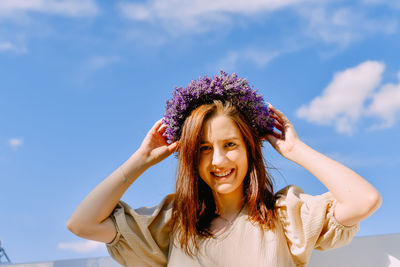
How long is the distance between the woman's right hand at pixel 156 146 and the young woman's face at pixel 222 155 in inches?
9.8

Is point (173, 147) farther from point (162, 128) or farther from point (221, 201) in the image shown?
point (221, 201)

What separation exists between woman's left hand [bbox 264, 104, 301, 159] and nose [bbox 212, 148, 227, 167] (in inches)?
13.2

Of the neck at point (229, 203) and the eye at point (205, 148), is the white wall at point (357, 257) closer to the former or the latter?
the neck at point (229, 203)

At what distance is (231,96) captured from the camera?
230 centimetres

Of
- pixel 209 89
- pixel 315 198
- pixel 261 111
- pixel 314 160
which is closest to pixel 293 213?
pixel 315 198

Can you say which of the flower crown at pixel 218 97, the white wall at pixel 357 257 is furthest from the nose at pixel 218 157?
the white wall at pixel 357 257

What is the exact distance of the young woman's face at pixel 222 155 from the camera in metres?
2.19

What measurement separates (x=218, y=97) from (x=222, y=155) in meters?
0.31

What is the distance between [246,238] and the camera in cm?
218

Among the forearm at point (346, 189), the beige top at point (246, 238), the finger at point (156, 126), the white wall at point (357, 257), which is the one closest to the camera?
the forearm at point (346, 189)

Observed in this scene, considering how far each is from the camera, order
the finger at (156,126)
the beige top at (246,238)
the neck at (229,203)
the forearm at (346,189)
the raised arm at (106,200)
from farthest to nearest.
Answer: the finger at (156,126) < the neck at (229,203) < the raised arm at (106,200) < the beige top at (246,238) < the forearm at (346,189)

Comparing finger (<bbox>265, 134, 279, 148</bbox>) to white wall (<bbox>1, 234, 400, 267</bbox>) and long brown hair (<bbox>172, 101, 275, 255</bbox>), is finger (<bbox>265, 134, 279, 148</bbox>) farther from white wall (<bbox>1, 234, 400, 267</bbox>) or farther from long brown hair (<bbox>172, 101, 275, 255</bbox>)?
white wall (<bbox>1, 234, 400, 267</bbox>)

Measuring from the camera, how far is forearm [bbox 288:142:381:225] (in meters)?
Result: 2.00

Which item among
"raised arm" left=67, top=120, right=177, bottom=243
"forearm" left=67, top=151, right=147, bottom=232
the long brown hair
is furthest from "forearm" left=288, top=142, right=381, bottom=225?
"forearm" left=67, top=151, right=147, bottom=232
